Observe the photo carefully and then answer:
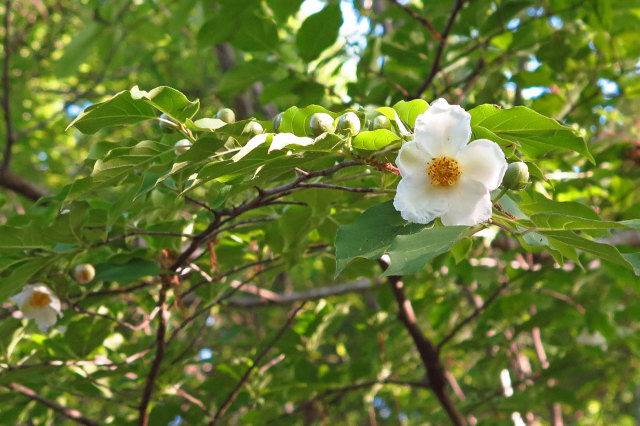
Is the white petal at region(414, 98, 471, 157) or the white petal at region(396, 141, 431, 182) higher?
the white petal at region(414, 98, 471, 157)

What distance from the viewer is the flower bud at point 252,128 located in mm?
943

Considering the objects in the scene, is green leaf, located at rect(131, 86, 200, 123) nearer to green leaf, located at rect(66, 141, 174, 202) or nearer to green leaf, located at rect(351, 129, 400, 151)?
green leaf, located at rect(66, 141, 174, 202)

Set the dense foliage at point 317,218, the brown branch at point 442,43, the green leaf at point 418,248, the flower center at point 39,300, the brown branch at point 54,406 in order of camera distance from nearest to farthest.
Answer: the green leaf at point 418,248, the dense foliage at point 317,218, the flower center at point 39,300, the brown branch at point 54,406, the brown branch at point 442,43

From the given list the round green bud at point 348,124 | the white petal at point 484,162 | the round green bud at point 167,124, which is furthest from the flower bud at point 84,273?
the white petal at point 484,162

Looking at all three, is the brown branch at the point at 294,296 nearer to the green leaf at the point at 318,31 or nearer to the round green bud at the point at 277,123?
the green leaf at the point at 318,31

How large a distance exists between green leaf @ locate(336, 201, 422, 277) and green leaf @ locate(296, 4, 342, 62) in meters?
0.96

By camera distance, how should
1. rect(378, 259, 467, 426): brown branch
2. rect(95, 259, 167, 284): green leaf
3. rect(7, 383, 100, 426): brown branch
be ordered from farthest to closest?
rect(378, 259, 467, 426): brown branch < rect(7, 383, 100, 426): brown branch < rect(95, 259, 167, 284): green leaf

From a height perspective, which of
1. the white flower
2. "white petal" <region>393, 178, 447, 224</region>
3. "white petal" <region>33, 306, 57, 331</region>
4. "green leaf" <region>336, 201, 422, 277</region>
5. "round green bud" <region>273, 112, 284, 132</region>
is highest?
"round green bud" <region>273, 112, 284, 132</region>

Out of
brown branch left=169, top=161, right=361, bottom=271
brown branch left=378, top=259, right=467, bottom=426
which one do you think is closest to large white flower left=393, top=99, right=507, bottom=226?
brown branch left=169, top=161, right=361, bottom=271

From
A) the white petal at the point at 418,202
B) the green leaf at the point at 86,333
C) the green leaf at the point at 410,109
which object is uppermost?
the green leaf at the point at 410,109

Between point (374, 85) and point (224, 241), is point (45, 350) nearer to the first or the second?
point (224, 241)

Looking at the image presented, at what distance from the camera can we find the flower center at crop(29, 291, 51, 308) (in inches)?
62.0

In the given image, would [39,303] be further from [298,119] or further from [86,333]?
[298,119]

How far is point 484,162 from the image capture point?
95 centimetres
